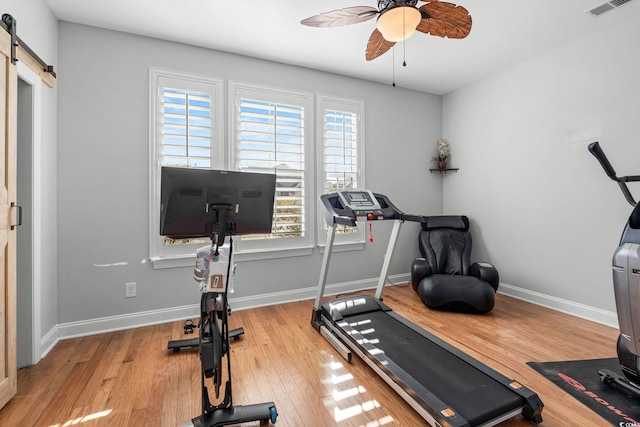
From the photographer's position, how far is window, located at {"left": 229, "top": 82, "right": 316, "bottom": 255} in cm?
324

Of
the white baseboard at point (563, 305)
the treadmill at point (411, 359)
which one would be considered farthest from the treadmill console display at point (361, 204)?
the white baseboard at point (563, 305)

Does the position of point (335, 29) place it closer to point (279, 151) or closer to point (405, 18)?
point (405, 18)

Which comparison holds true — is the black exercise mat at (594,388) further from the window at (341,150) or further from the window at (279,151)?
the window at (279,151)

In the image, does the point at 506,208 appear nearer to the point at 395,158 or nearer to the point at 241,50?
the point at 395,158

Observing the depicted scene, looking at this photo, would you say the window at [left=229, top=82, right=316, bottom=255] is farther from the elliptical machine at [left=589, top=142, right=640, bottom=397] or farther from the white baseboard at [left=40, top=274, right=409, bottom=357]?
the elliptical machine at [left=589, top=142, right=640, bottom=397]

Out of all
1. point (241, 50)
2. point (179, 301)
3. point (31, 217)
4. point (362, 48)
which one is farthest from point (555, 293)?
point (31, 217)

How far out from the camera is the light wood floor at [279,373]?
163 cm

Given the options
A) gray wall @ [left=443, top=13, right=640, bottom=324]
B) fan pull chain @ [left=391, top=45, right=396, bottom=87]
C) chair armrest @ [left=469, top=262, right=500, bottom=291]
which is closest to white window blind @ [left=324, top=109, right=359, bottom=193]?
fan pull chain @ [left=391, top=45, right=396, bottom=87]

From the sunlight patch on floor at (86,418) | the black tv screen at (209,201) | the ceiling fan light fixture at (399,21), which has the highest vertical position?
the ceiling fan light fixture at (399,21)

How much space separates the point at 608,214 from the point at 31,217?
4992 mm

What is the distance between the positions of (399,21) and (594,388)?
2660mm

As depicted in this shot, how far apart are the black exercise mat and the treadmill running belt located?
1.81ft

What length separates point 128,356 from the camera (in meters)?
2.29

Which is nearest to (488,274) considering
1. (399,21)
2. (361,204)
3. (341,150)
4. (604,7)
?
(361,204)
